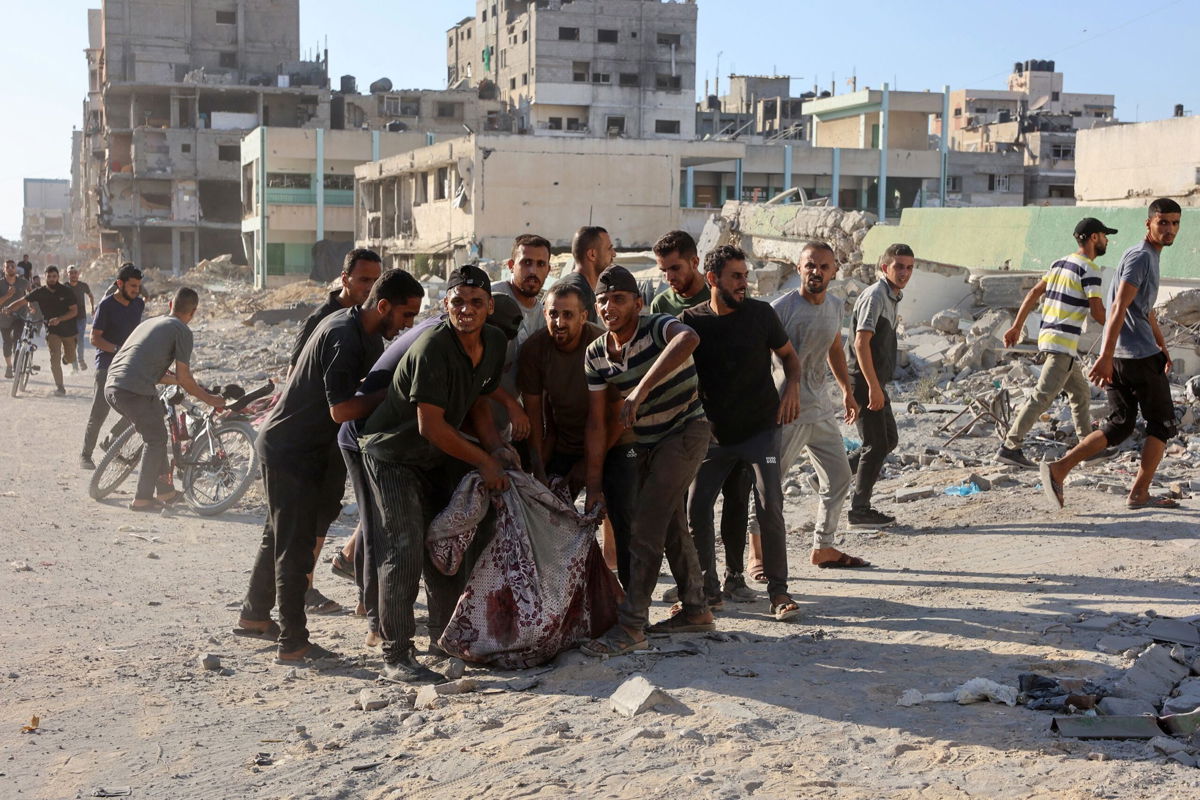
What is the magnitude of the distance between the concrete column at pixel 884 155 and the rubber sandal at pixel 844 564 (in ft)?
178

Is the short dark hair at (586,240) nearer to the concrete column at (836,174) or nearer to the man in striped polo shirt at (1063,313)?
the man in striped polo shirt at (1063,313)

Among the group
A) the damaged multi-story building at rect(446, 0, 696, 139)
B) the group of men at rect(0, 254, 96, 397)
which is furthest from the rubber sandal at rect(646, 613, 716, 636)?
the damaged multi-story building at rect(446, 0, 696, 139)

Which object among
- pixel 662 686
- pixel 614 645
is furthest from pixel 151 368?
pixel 662 686

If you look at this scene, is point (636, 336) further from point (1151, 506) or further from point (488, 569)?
point (1151, 506)

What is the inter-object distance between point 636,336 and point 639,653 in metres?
1.34

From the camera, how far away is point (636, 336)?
5414 millimetres

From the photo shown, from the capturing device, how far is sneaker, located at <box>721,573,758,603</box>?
651cm

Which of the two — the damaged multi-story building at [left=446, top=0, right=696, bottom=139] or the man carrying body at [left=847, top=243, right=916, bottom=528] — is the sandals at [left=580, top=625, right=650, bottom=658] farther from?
the damaged multi-story building at [left=446, top=0, right=696, bottom=139]

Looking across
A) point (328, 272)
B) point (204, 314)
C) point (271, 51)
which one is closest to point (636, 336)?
point (204, 314)

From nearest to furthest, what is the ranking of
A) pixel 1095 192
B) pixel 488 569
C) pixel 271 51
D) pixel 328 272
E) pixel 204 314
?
pixel 488 569
pixel 1095 192
pixel 204 314
pixel 328 272
pixel 271 51

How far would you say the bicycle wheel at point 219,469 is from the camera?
954 centimetres

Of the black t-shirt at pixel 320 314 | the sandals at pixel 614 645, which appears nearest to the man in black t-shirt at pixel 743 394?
the sandals at pixel 614 645

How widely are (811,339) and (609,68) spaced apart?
68.4 metres

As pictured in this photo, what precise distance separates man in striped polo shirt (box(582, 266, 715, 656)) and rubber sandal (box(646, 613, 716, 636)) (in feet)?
0.63
